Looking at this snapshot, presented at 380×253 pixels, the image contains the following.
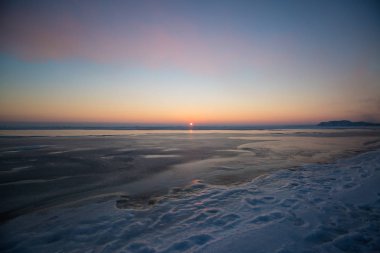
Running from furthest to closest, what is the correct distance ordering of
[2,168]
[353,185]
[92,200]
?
[2,168], [353,185], [92,200]

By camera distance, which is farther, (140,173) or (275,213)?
(140,173)

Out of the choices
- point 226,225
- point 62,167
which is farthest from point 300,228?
point 62,167

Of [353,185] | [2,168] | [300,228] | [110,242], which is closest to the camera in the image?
[110,242]

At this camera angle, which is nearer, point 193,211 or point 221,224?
point 221,224

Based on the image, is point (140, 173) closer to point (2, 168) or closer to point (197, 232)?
point (197, 232)

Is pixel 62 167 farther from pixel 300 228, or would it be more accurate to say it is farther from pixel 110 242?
pixel 300 228

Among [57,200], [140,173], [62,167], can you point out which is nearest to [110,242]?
[57,200]
